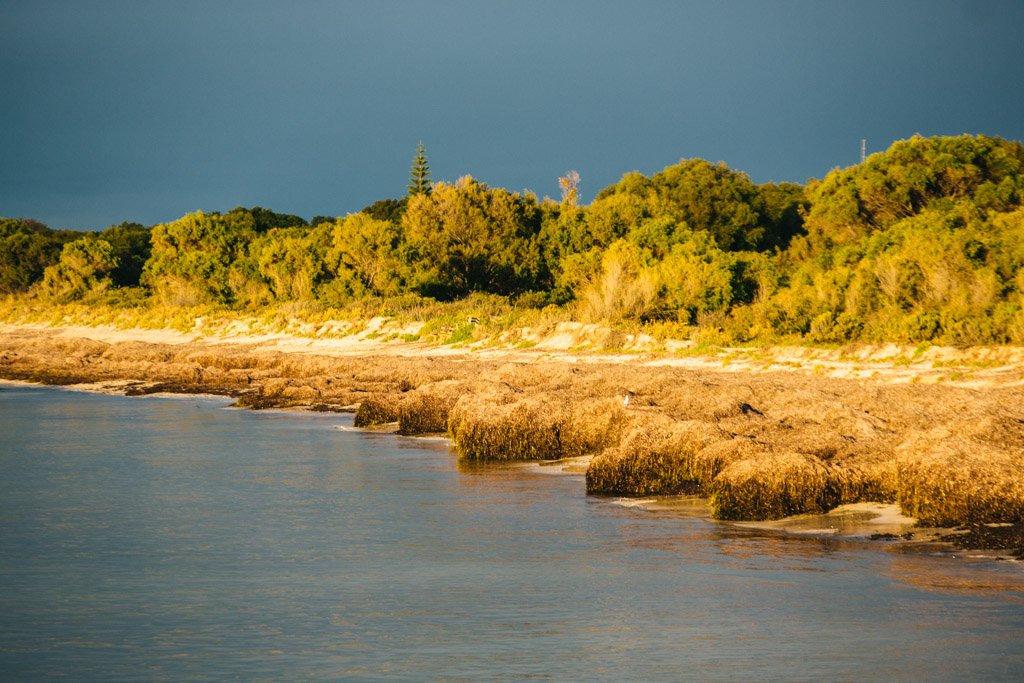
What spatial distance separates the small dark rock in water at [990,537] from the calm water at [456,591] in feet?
1.68

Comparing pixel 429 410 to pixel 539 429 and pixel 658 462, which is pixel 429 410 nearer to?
pixel 539 429

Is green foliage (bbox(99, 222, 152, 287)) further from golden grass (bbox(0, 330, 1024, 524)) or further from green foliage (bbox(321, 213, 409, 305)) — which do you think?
golden grass (bbox(0, 330, 1024, 524))

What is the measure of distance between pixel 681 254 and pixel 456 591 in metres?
33.2

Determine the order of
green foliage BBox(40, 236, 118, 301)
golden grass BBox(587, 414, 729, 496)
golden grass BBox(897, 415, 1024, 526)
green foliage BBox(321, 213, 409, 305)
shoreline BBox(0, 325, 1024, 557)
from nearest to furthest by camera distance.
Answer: golden grass BBox(897, 415, 1024, 526) < shoreline BBox(0, 325, 1024, 557) < golden grass BBox(587, 414, 729, 496) < green foliage BBox(321, 213, 409, 305) < green foliage BBox(40, 236, 118, 301)

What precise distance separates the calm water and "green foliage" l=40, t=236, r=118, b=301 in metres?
66.5

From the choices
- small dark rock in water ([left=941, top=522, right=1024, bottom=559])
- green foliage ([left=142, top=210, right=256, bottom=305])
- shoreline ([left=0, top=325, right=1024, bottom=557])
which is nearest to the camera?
small dark rock in water ([left=941, top=522, right=1024, bottom=559])

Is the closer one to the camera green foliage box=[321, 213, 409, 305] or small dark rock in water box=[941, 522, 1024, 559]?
small dark rock in water box=[941, 522, 1024, 559]

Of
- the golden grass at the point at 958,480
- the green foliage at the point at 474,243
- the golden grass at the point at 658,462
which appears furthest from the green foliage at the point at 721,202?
the golden grass at the point at 958,480

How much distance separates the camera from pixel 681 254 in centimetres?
4459

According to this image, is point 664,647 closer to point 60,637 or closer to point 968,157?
point 60,637

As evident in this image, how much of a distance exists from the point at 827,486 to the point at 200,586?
7764 mm

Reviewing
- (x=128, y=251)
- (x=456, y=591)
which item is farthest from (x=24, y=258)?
(x=456, y=591)

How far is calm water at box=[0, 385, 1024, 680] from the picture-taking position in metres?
10.1

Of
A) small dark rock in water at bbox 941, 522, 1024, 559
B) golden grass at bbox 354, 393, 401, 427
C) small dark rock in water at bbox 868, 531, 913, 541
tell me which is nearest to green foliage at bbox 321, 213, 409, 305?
golden grass at bbox 354, 393, 401, 427
